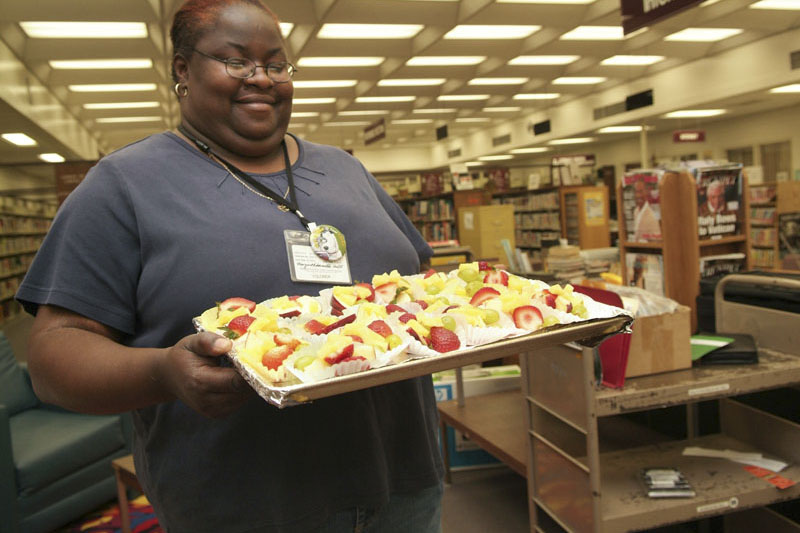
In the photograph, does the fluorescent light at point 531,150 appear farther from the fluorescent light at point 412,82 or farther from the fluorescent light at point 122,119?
the fluorescent light at point 122,119

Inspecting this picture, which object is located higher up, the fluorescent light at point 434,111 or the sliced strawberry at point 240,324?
the fluorescent light at point 434,111

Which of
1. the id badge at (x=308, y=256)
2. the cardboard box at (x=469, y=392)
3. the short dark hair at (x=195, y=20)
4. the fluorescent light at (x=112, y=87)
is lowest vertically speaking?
the cardboard box at (x=469, y=392)

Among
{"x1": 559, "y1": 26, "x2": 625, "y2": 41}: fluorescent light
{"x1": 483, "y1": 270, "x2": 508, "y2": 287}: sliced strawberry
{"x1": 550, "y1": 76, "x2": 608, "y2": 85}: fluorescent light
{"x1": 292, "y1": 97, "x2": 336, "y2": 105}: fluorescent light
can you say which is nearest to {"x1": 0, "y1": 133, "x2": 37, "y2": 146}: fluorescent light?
{"x1": 292, "y1": 97, "x2": 336, "y2": 105}: fluorescent light

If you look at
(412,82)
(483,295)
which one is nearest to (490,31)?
(412,82)

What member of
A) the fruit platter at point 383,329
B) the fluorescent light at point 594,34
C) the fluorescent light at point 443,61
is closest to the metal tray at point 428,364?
the fruit platter at point 383,329

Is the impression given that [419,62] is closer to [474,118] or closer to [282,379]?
[474,118]

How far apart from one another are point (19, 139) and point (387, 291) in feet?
29.7

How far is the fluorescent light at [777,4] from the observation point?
769 centimetres

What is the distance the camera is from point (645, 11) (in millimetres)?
3795

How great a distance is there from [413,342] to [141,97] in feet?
35.5

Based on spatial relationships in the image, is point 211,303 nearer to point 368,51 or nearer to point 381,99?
point 368,51

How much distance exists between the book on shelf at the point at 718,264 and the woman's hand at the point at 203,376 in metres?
2.76

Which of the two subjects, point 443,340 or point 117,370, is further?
point 443,340

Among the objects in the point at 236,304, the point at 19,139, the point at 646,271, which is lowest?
the point at 646,271
